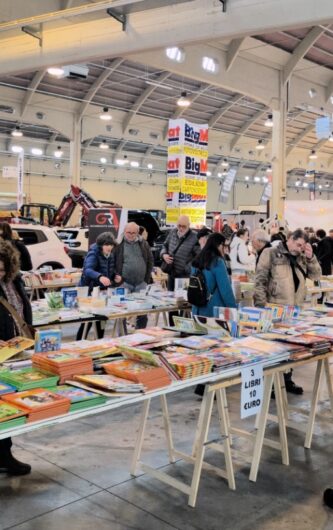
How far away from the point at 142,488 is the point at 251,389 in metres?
0.88

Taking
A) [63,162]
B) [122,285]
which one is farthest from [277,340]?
[63,162]

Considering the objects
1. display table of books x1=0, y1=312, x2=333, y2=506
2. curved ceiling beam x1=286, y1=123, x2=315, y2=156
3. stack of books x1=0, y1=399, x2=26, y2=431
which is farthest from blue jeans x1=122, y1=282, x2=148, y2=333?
curved ceiling beam x1=286, y1=123, x2=315, y2=156

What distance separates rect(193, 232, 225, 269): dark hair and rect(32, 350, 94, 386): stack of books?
2069mm

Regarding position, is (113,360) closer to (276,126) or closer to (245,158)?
(276,126)

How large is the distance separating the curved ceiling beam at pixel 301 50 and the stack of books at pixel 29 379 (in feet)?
40.8

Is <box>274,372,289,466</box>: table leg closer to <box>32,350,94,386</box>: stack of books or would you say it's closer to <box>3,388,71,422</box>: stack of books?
<box>32,350,94,386</box>: stack of books

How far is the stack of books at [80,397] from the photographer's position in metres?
2.22

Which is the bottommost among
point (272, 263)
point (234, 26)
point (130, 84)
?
point (272, 263)

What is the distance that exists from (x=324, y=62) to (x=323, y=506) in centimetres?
1473

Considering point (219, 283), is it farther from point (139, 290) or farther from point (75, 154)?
point (75, 154)

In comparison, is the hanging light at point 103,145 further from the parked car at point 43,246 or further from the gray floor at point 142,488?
the gray floor at point 142,488

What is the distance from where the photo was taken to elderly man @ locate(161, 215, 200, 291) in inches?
262

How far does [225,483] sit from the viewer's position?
329 cm

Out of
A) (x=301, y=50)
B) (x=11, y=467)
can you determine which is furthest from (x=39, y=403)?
(x=301, y=50)
